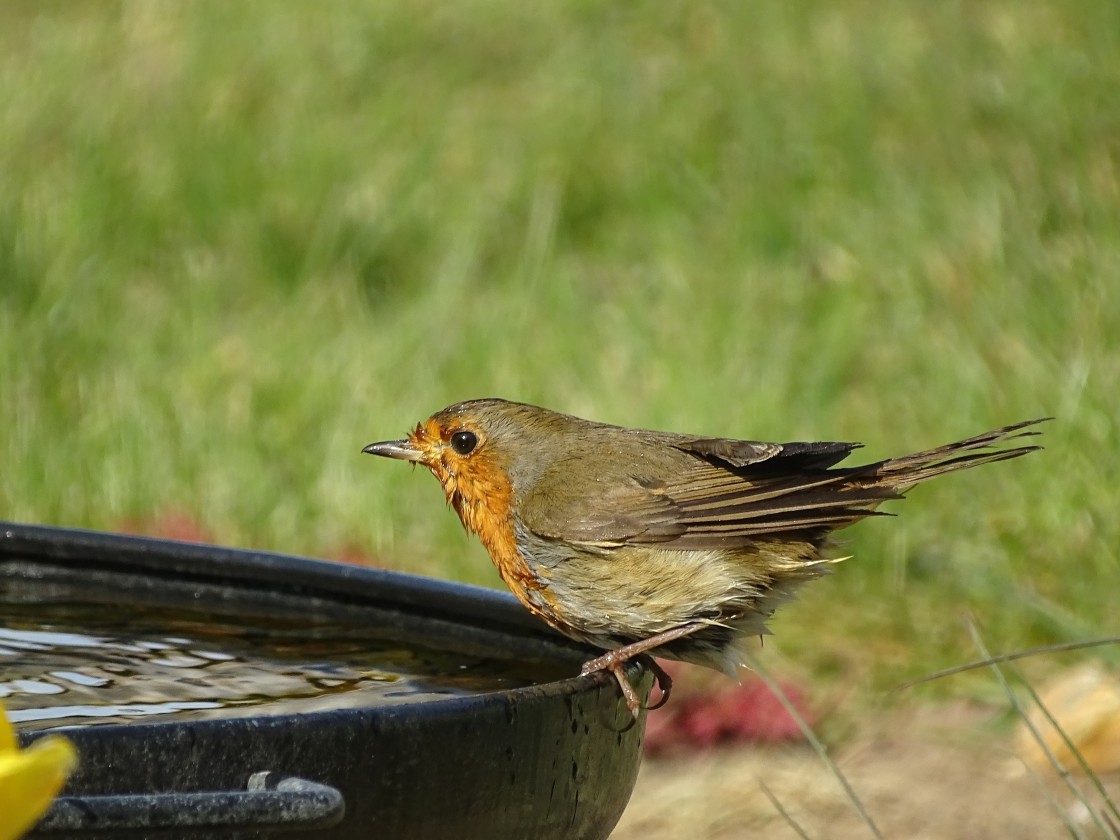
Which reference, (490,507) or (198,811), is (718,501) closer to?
(490,507)

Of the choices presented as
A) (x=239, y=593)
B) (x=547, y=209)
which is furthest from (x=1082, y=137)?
(x=239, y=593)

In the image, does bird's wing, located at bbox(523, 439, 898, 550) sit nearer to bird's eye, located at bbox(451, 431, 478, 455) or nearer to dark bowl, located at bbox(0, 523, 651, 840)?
bird's eye, located at bbox(451, 431, 478, 455)

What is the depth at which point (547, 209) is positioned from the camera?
8.59 m

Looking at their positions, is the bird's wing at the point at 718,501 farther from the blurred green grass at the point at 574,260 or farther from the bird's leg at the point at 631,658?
the blurred green grass at the point at 574,260

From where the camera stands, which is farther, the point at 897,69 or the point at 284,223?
the point at 897,69

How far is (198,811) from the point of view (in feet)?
4.55

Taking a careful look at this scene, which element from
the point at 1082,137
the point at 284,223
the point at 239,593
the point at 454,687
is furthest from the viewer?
the point at 284,223

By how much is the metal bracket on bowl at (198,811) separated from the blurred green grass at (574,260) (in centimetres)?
389

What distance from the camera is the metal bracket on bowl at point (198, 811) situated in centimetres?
133

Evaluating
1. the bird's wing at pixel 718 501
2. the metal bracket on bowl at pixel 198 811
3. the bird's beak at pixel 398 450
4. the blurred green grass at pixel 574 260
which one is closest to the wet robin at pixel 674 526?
the bird's wing at pixel 718 501

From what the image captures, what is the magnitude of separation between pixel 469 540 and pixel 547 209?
3148 millimetres

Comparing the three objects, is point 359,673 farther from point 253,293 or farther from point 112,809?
point 253,293

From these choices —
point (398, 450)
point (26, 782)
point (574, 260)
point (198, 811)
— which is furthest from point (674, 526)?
point (574, 260)

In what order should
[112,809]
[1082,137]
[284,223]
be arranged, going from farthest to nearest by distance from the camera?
[284,223] → [1082,137] → [112,809]
